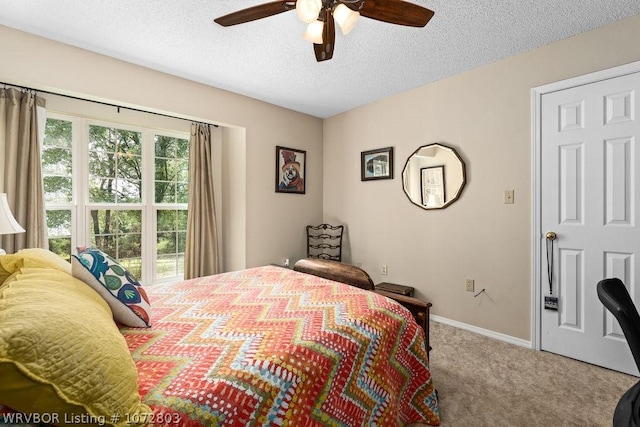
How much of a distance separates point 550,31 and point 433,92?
3.40 ft

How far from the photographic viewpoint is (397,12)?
153 centimetres

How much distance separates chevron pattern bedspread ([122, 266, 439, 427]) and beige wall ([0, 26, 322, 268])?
6.11ft

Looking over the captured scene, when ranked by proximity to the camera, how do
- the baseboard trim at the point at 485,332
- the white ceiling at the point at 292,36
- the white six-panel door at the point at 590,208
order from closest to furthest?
the white ceiling at the point at 292,36 → the white six-panel door at the point at 590,208 → the baseboard trim at the point at 485,332

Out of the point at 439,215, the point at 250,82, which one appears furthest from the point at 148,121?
the point at 439,215

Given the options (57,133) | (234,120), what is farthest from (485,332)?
(57,133)

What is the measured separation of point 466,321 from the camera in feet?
9.55

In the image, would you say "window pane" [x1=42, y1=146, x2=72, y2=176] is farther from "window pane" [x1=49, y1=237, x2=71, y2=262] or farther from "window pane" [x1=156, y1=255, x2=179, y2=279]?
"window pane" [x1=156, y1=255, x2=179, y2=279]

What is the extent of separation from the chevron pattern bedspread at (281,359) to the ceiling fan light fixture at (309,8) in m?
1.48

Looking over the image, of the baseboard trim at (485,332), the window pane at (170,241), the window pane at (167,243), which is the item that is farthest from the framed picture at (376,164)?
the window pane at (167,243)

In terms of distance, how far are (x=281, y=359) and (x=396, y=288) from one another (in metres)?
2.45

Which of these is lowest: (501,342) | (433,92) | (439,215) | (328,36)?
(501,342)

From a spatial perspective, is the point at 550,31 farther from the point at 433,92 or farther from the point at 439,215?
the point at 439,215

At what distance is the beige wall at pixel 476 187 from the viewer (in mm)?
2447

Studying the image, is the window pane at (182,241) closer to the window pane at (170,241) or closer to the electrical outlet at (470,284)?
the window pane at (170,241)
